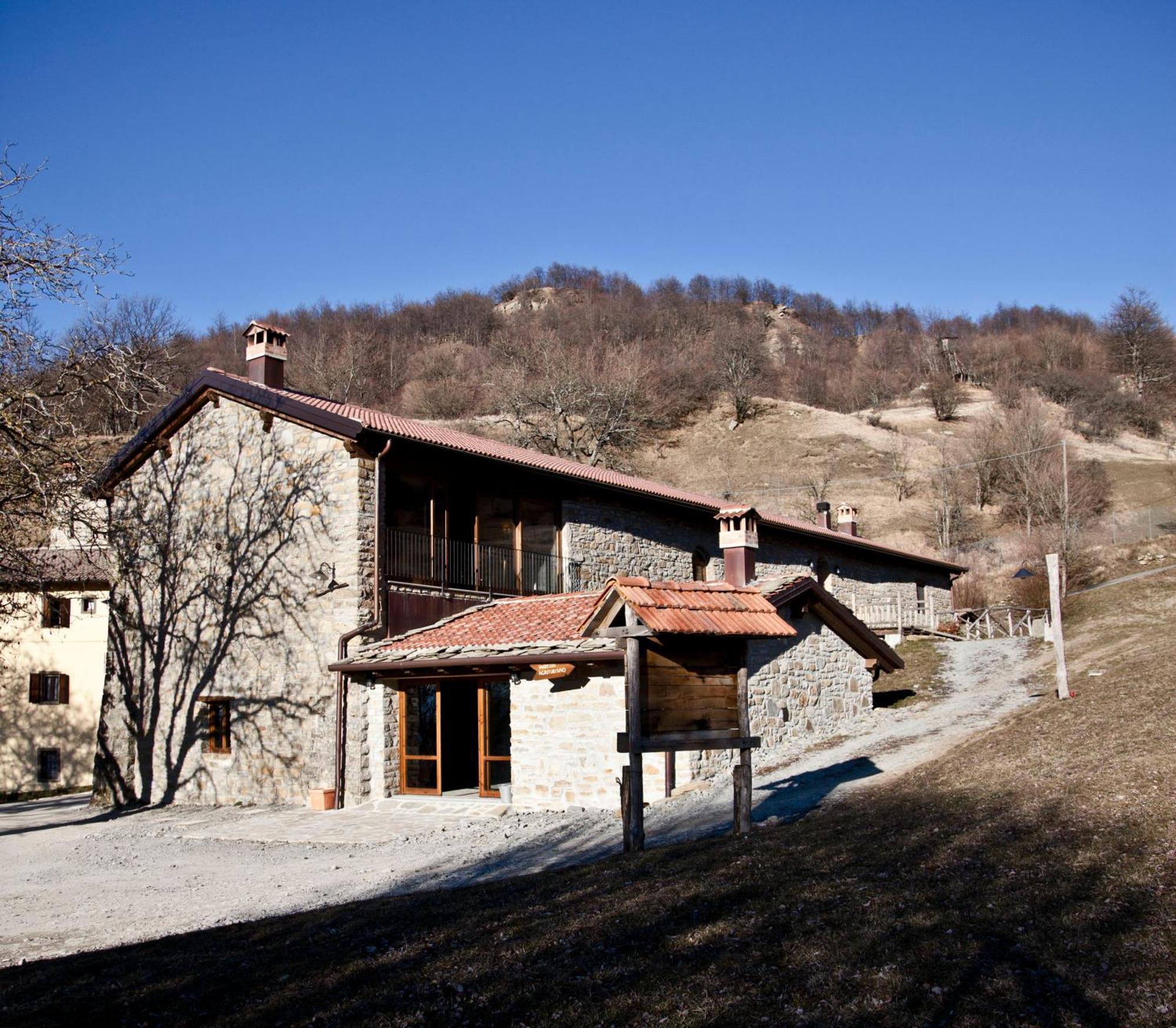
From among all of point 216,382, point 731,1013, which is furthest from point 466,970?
point 216,382

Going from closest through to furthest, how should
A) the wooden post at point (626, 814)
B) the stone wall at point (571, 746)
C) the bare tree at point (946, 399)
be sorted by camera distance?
1. the wooden post at point (626, 814)
2. the stone wall at point (571, 746)
3. the bare tree at point (946, 399)

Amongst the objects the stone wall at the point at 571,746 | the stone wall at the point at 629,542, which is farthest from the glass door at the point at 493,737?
the stone wall at the point at 629,542

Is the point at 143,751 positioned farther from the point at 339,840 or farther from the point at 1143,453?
the point at 1143,453

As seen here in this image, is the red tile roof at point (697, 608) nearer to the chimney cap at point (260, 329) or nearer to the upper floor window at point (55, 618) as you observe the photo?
the chimney cap at point (260, 329)

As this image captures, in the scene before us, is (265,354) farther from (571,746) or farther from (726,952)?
(726,952)

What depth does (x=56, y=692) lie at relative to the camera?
84.7 feet

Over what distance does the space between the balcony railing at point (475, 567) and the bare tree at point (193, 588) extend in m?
1.55

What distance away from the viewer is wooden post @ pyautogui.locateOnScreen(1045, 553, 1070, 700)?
53.3 feet

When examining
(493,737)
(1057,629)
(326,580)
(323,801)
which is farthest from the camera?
(493,737)

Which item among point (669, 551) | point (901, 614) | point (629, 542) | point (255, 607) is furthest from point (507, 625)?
point (901, 614)

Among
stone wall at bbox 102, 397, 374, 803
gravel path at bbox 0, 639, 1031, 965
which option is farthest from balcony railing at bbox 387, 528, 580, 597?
gravel path at bbox 0, 639, 1031, 965

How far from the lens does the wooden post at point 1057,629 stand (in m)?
16.2

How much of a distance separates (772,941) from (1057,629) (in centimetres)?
1275

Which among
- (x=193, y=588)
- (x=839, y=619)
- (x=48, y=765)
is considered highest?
(x=193, y=588)
